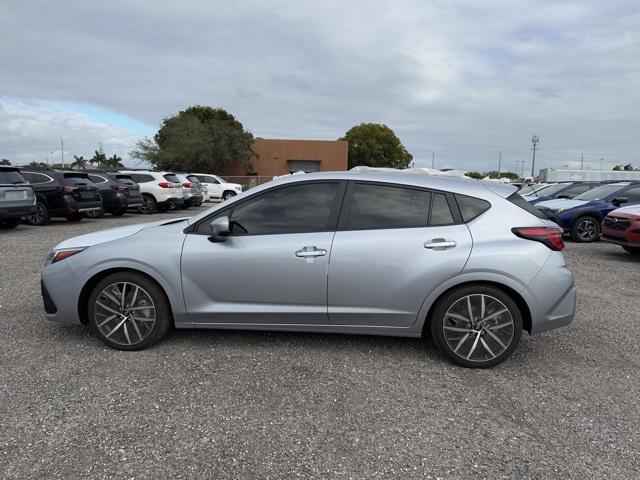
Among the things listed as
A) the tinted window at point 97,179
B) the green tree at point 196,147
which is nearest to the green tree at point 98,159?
the green tree at point 196,147

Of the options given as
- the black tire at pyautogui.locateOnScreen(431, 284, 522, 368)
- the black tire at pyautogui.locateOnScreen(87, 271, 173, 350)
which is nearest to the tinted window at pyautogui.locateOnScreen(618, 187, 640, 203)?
the black tire at pyautogui.locateOnScreen(431, 284, 522, 368)

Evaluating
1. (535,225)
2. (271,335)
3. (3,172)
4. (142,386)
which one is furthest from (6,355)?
(3,172)

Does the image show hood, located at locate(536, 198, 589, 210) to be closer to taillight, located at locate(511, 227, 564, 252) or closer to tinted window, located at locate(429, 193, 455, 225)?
taillight, located at locate(511, 227, 564, 252)

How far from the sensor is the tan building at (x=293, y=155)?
52.7 metres

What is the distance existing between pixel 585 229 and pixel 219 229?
10726mm

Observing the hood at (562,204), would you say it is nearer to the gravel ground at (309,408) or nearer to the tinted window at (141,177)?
the gravel ground at (309,408)

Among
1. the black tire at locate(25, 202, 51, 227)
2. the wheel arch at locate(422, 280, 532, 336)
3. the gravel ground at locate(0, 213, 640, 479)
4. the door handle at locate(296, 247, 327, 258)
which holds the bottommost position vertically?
the gravel ground at locate(0, 213, 640, 479)

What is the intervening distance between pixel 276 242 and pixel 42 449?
2.05 meters

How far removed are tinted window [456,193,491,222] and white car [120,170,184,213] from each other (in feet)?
49.8

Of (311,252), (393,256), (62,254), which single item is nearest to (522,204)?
(393,256)

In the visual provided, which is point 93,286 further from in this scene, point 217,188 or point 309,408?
point 217,188

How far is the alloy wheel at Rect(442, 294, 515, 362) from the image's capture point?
143 inches

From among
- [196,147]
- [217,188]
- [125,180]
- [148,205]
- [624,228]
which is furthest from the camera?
[196,147]

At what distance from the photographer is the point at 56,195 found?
12.7 metres
